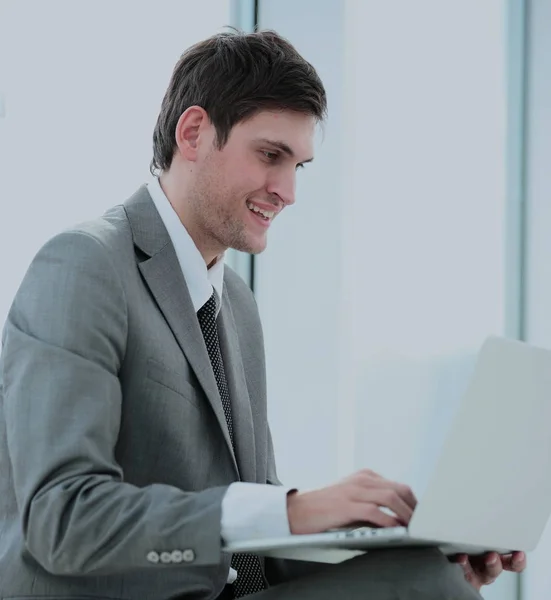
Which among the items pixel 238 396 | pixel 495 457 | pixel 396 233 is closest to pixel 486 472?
pixel 495 457

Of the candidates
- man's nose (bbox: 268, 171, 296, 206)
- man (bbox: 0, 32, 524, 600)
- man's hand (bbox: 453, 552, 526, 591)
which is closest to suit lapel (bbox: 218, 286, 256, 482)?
man (bbox: 0, 32, 524, 600)

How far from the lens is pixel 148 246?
5.42ft

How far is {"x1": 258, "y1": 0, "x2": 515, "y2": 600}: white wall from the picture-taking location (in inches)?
124

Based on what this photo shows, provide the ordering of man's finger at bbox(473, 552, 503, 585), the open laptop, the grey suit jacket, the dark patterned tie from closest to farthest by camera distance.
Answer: the open laptop, the grey suit jacket, man's finger at bbox(473, 552, 503, 585), the dark patterned tie

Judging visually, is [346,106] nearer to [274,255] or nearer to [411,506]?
[274,255]

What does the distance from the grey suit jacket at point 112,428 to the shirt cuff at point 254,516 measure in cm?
2

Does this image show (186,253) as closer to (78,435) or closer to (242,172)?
(242,172)

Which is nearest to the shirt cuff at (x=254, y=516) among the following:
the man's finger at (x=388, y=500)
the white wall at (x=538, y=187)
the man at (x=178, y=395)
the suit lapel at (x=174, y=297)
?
the man at (x=178, y=395)

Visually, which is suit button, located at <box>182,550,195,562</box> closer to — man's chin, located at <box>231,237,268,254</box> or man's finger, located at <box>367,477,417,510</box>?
man's finger, located at <box>367,477,417,510</box>

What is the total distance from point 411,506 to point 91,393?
44 cm

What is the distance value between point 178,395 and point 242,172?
44cm

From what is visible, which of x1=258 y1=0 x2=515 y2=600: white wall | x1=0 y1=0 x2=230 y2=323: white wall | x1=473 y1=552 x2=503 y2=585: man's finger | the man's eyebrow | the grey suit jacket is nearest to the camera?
the grey suit jacket

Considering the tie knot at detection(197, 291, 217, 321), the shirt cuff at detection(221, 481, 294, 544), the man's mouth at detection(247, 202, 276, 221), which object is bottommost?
the shirt cuff at detection(221, 481, 294, 544)

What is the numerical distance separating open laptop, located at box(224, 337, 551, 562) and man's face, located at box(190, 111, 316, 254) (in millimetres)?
606
